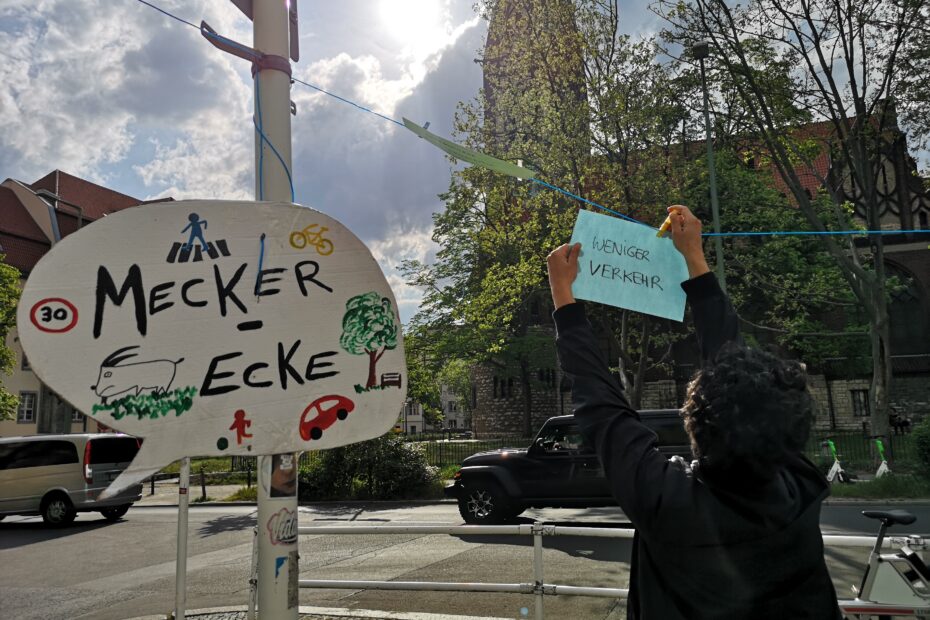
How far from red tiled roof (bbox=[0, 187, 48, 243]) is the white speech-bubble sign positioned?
4650 centimetres

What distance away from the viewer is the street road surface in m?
6.96

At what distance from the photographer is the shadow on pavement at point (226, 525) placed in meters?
13.0

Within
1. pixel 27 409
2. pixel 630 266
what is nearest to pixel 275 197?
pixel 630 266

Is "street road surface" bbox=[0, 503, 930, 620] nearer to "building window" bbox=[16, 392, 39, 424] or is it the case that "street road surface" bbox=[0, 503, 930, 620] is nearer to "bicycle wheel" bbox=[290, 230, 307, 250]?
"bicycle wheel" bbox=[290, 230, 307, 250]

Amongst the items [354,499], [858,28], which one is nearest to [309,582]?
[354,499]

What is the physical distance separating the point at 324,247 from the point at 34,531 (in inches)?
645

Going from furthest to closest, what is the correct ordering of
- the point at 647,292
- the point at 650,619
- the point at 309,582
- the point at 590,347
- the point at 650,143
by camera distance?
the point at 650,143
the point at 309,582
the point at 647,292
the point at 590,347
the point at 650,619

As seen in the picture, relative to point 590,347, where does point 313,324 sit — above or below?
above

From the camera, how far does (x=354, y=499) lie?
17.2m

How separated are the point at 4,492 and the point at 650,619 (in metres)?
18.1

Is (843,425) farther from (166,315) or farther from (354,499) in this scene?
(166,315)

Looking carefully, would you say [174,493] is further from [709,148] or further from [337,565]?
[709,148]

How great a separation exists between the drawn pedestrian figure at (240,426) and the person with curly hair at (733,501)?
3.65 feet

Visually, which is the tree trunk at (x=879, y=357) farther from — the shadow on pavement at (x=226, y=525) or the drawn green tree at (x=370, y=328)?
the drawn green tree at (x=370, y=328)
